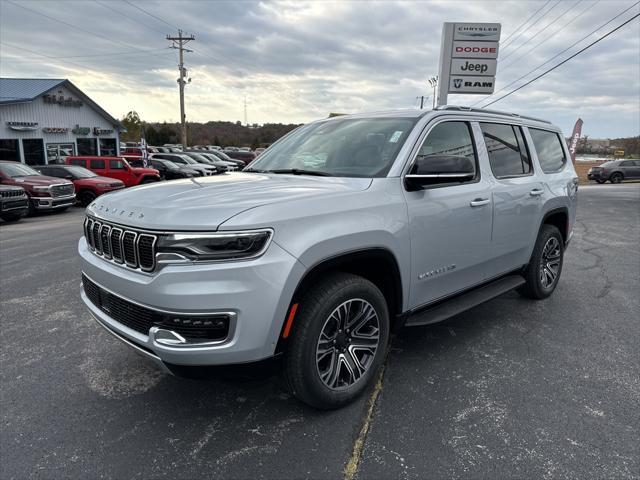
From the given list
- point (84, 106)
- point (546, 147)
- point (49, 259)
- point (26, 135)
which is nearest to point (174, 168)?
point (26, 135)

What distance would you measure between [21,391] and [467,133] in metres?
3.94

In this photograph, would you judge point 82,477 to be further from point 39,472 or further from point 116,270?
point 116,270

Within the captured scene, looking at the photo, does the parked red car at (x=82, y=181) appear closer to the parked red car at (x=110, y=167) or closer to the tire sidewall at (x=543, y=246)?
the parked red car at (x=110, y=167)

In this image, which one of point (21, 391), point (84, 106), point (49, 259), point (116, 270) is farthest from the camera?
point (84, 106)

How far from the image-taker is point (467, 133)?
3.81m

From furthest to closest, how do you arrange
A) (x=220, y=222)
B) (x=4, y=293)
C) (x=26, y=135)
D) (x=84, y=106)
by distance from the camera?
(x=84, y=106) → (x=26, y=135) → (x=4, y=293) → (x=220, y=222)

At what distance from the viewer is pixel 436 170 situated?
301 cm

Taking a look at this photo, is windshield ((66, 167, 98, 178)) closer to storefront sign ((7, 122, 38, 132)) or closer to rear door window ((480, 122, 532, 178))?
A: storefront sign ((7, 122, 38, 132))

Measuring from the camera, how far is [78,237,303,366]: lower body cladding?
7.44 feet

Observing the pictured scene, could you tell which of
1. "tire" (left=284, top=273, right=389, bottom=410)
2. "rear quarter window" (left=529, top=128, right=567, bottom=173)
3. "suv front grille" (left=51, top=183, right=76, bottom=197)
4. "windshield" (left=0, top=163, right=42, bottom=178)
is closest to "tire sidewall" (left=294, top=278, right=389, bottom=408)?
"tire" (left=284, top=273, right=389, bottom=410)

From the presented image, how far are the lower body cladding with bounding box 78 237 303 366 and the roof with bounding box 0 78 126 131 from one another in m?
29.3

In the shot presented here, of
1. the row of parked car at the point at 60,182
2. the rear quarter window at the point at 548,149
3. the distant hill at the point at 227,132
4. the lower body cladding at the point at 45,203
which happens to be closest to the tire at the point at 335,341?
the rear quarter window at the point at 548,149

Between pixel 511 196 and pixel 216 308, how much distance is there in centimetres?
295

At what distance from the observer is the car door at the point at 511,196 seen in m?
3.96
